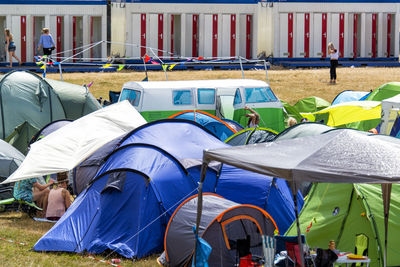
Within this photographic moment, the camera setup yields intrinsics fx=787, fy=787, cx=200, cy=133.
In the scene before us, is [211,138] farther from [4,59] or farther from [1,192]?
[4,59]

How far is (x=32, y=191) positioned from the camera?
13.9 metres

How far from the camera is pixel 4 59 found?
3266 centimetres

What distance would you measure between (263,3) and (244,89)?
44.0 feet

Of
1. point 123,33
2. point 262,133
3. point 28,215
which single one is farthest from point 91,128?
point 123,33

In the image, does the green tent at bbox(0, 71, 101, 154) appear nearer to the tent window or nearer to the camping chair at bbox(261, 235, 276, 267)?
the tent window

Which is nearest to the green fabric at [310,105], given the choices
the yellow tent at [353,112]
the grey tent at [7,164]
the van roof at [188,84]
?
the van roof at [188,84]

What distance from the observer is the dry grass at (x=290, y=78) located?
25.5 metres

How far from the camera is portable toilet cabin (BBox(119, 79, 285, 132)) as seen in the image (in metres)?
19.4

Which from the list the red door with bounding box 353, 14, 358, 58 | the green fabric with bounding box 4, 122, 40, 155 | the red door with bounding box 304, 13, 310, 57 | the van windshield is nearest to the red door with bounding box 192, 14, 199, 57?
the red door with bounding box 304, 13, 310, 57

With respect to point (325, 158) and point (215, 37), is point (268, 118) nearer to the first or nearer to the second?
point (325, 158)

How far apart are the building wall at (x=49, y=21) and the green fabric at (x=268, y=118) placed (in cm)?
1358

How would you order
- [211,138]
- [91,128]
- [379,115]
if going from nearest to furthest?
1. [211,138]
2. [91,128]
3. [379,115]

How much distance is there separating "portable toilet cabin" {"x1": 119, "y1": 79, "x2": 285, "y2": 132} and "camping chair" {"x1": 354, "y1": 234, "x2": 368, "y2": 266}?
943cm

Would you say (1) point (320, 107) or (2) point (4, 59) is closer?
(1) point (320, 107)
